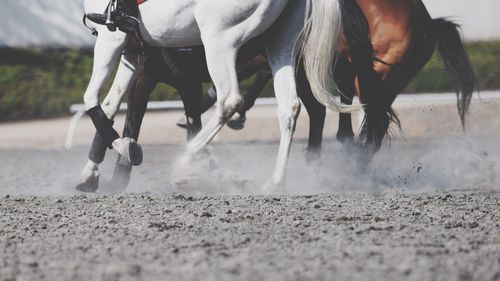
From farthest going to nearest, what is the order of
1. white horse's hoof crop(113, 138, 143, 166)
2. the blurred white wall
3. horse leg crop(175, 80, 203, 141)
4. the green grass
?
the blurred white wall → the green grass → horse leg crop(175, 80, 203, 141) → white horse's hoof crop(113, 138, 143, 166)

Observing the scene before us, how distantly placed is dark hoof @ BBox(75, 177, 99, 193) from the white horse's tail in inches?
68.4

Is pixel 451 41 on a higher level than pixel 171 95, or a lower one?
higher

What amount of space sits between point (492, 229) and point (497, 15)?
39.4 feet

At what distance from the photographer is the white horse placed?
694 cm

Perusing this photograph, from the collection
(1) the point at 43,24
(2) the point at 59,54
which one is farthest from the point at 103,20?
(1) the point at 43,24

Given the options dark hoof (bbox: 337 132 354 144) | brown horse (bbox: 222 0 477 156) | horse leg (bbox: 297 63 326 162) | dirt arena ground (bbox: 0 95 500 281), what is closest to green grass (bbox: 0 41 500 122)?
dirt arena ground (bbox: 0 95 500 281)

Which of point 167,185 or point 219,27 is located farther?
point 167,185

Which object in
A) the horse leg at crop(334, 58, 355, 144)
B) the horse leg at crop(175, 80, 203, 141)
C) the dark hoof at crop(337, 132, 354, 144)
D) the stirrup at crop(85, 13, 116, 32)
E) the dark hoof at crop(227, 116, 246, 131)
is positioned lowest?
the dark hoof at crop(227, 116, 246, 131)

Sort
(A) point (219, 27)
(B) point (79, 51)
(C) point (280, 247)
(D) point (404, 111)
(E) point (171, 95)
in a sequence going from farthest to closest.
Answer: (B) point (79, 51) → (E) point (171, 95) → (D) point (404, 111) → (A) point (219, 27) → (C) point (280, 247)

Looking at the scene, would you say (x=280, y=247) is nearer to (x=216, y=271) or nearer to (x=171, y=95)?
(x=216, y=271)

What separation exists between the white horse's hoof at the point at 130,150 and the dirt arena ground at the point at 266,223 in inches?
11.7

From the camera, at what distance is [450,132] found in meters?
12.6

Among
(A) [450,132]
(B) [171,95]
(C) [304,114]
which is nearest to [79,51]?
(B) [171,95]

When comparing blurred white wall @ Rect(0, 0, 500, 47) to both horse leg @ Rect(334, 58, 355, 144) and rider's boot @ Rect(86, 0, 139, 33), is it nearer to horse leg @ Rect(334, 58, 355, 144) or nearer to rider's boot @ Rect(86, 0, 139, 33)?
horse leg @ Rect(334, 58, 355, 144)
